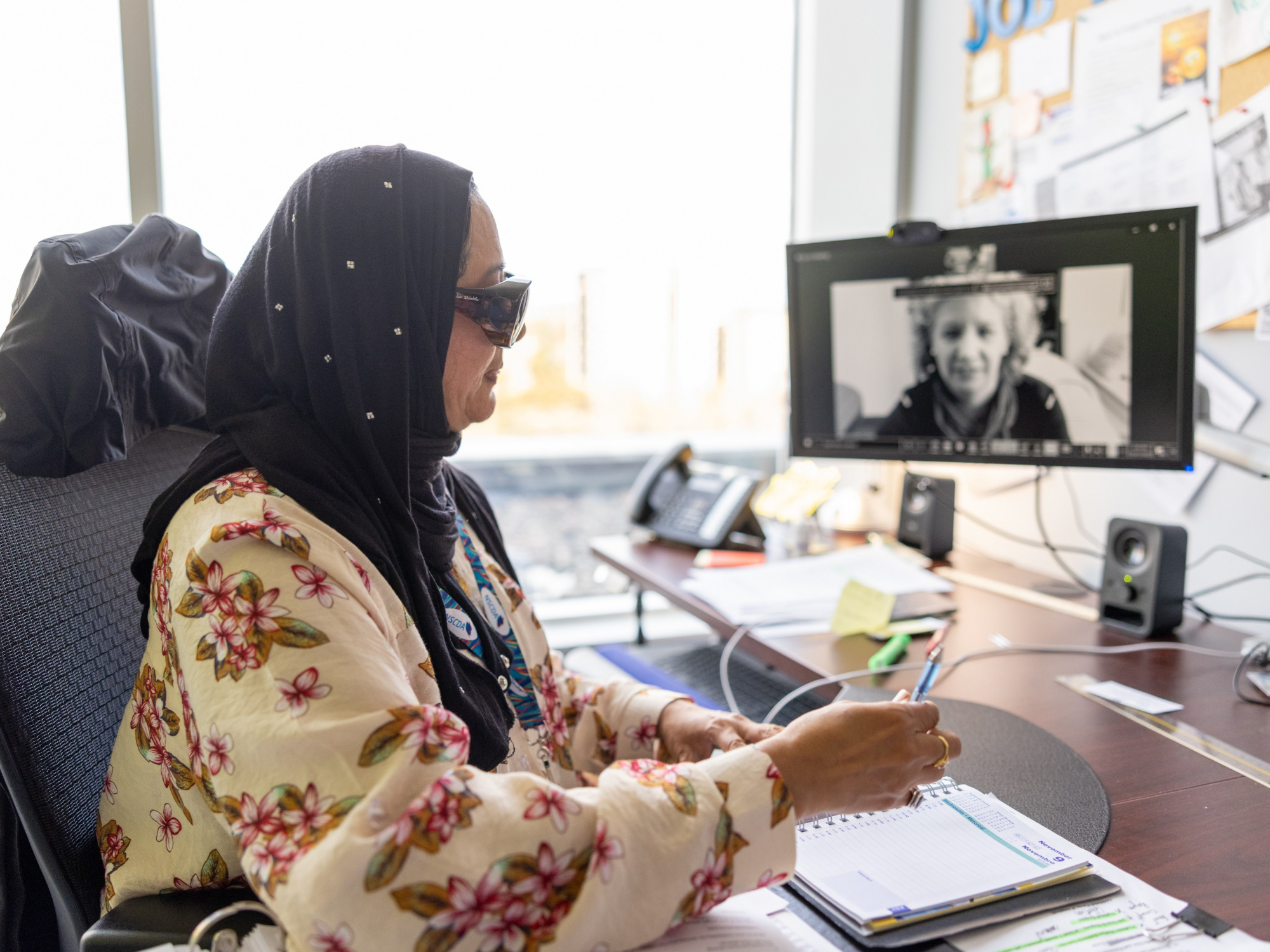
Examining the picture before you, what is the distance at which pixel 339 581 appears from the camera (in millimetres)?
768

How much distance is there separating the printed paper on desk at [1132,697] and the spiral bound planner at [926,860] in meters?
0.36

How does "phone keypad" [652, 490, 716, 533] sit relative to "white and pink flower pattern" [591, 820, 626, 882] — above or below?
above

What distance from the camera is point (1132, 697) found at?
1.14 metres

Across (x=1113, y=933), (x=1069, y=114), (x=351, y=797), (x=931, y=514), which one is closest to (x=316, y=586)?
(x=351, y=797)

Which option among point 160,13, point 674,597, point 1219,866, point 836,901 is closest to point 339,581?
point 836,901

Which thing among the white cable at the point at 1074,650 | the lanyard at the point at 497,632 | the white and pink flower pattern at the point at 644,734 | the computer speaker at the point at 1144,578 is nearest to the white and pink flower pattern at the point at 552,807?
the lanyard at the point at 497,632

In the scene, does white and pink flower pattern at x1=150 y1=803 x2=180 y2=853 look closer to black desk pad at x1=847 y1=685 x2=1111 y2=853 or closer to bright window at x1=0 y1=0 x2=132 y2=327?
black desk pad at x1=847 y1=685 x2=1111 y2=853

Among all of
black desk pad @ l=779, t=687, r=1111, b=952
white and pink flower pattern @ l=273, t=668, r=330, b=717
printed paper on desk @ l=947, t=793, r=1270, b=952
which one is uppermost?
white and pink flower pattern @ l=273, t=668, r=330, b=717

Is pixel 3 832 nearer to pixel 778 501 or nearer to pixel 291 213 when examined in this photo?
pixel 291 213

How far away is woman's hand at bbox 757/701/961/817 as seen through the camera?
0.77 metres

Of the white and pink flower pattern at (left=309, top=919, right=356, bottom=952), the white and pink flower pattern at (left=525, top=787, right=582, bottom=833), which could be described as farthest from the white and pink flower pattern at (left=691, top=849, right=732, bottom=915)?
the white and pink flower pattern at (left=309, top=919, right=356, bottom=952)

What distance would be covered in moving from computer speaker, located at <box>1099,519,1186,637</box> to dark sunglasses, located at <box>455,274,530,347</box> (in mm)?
1048

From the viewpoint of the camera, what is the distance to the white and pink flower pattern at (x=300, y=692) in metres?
0.67

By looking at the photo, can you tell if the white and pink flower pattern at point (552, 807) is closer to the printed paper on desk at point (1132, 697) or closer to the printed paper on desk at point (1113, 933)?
the printed paper on desk at point (1113, 933)
